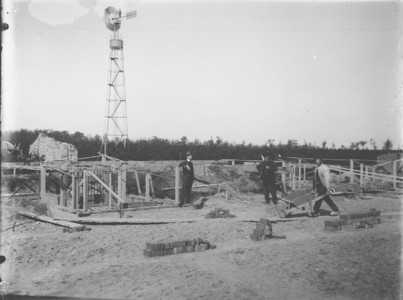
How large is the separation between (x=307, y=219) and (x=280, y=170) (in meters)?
5.28

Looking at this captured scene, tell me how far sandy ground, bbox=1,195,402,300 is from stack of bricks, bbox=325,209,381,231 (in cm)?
19

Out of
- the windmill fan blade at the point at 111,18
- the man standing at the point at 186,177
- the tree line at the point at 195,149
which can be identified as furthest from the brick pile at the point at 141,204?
the tree line at the point at 195,149

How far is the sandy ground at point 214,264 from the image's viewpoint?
19.0 feet

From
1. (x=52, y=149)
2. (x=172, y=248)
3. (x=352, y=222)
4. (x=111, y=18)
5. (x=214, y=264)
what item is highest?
(x=111, y=18)

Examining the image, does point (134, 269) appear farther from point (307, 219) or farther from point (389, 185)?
point (389, 185)

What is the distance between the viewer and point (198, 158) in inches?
1506

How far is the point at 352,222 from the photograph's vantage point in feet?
29.3

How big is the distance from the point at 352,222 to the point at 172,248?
3965mm

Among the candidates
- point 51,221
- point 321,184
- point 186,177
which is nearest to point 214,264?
point 321,184

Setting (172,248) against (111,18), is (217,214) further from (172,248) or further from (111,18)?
(111,18)

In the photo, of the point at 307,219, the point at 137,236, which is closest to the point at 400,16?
the point at 307,219

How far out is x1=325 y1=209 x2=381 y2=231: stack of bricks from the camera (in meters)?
8.77

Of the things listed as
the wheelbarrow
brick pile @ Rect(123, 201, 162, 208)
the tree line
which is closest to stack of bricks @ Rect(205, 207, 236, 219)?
the wheelbarrow

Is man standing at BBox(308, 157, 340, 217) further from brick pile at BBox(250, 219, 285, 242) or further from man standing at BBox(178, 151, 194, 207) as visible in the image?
man standing at BBox(178, 151, 194, 207)
